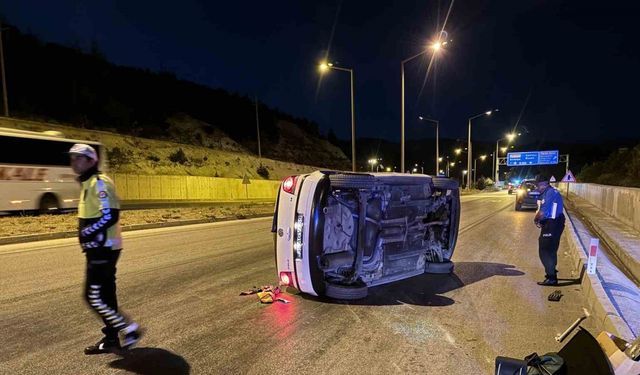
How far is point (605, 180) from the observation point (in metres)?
58.4

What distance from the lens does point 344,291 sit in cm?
572

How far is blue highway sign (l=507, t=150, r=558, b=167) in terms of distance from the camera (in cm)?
6750

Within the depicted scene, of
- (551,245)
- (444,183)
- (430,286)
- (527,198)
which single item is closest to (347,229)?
(430,286)

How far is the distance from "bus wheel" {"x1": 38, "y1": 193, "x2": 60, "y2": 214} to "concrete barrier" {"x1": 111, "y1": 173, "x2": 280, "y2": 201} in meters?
15.1

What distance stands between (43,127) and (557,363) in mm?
38947

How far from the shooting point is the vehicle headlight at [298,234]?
5.41 meters

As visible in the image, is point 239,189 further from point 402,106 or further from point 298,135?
point 298,135

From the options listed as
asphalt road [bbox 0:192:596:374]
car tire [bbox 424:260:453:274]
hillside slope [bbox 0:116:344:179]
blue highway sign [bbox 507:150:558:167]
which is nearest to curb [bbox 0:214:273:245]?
asphalt road [bbox 0:192:596:374]

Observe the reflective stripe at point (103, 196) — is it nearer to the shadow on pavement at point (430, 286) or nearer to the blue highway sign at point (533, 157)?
the shadow on pavement at point (430, 286)

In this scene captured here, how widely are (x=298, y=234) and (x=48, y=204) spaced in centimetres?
1606

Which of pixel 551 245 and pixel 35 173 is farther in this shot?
pixel 35 173

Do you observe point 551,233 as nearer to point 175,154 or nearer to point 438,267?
point 438,267

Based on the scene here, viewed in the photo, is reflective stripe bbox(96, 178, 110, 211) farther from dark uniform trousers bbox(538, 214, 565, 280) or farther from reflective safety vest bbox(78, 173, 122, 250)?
dark uniform trousers bbox(538, 214, 565, 280)

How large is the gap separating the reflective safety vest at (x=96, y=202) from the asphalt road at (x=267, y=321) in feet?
4.01
